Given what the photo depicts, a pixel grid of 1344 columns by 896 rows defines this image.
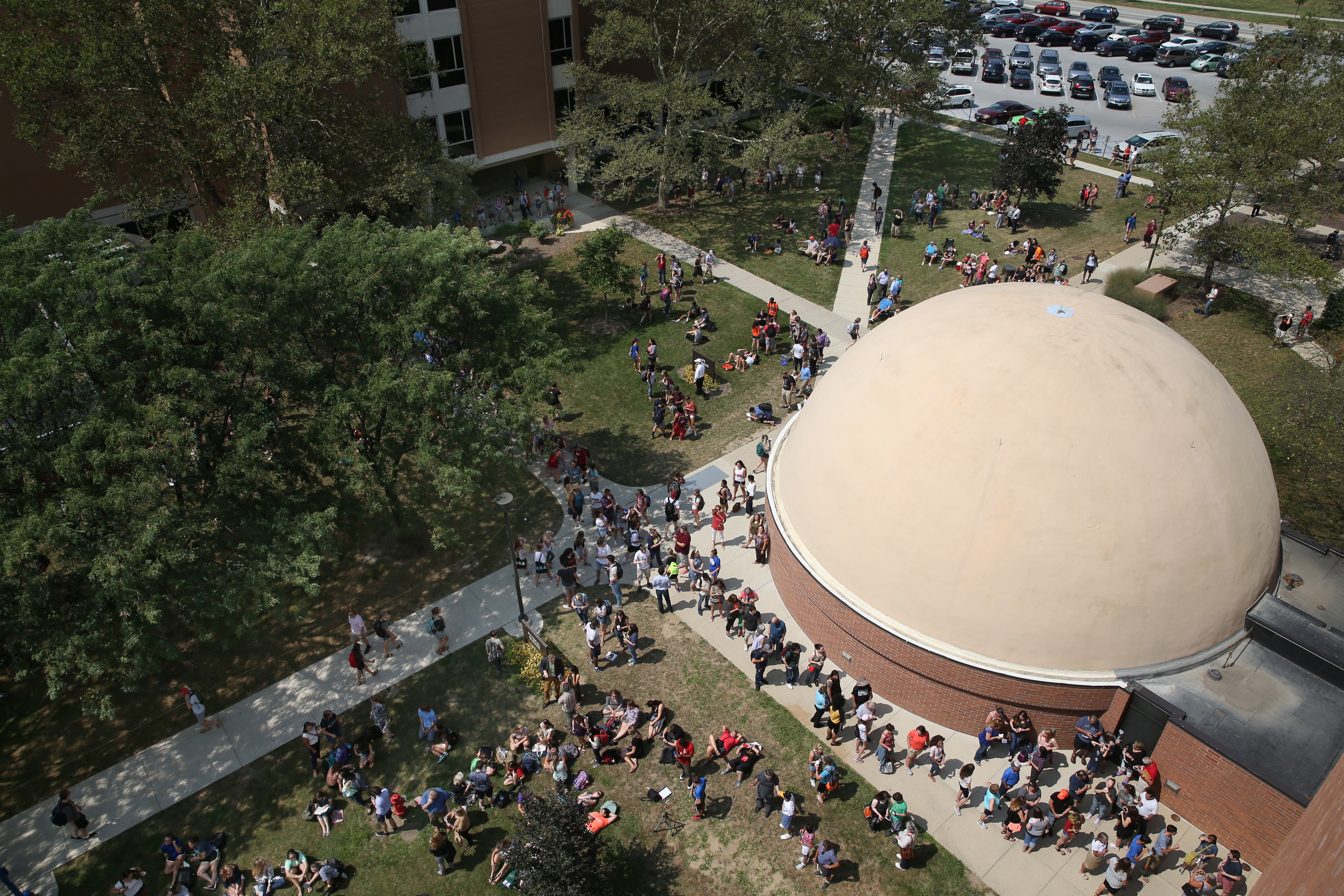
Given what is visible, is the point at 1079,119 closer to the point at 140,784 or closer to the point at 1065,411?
the point at 1065,411

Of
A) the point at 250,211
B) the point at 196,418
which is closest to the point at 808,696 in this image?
the point at 196,418

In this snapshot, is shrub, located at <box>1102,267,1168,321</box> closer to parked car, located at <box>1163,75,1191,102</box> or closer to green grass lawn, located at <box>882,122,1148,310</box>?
green grass lawn, located at <box>882,122,1148,310</box>

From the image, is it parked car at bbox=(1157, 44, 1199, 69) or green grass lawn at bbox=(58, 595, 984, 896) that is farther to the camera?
parked car at bbox=(1157, 44, 1199, 69)

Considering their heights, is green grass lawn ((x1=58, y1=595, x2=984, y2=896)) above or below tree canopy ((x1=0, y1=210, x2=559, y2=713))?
below

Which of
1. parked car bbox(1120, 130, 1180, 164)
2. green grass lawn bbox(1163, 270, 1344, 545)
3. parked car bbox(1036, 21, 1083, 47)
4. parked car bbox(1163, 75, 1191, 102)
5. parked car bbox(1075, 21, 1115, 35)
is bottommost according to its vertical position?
green grass lawn bbox(1163, 270, 1344, 545)

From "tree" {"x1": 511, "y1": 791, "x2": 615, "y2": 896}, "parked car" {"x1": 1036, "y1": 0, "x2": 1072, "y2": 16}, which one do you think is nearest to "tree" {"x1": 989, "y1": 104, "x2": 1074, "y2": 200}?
"tree" {"x1": 511, "y1": 791, "x2": 615, "y2": 896}

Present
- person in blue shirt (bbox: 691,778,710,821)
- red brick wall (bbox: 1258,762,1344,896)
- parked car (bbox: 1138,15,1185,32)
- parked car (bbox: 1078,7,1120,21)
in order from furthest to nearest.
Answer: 1. parked car (bbox: 1078,7,1120,21)
2. parked car (bbox: 1138,15,1185,32)
3. person in blue shirt (bbox: 691,778,710,821)
4. red brick wall (bbox: 1258,762,1344,896)

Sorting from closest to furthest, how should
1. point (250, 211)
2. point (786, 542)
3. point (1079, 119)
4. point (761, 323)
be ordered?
point (786, 542) < point (250, 211) < point (761, 323) < point (1079, 119)

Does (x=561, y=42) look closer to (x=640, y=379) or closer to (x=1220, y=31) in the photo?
(x=640, y=379)
